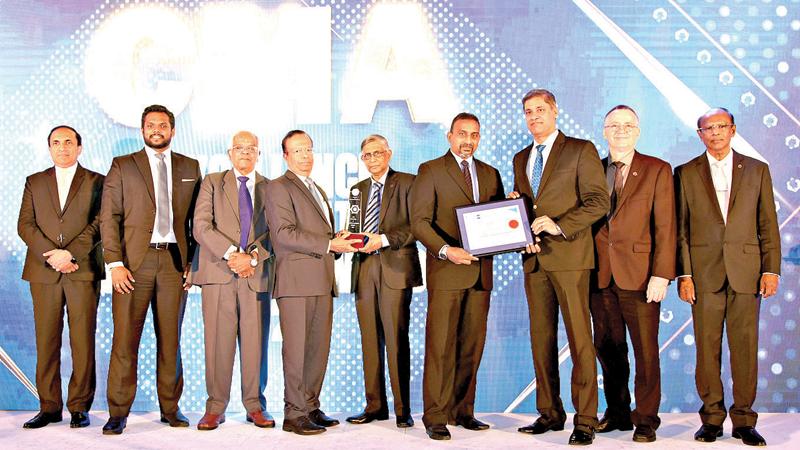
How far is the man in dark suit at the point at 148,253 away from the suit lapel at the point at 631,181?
2.63m

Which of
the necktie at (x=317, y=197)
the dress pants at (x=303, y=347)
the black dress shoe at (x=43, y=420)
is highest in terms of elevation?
the necktie at (x=317, y=197)

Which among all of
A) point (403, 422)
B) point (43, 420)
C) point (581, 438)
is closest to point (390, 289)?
point (403, 422)

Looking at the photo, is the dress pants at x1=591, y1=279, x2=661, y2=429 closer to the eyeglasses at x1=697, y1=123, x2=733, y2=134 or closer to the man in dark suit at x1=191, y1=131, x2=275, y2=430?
the eyeglasses at x1=697, y1=123, x2=733, y2=134

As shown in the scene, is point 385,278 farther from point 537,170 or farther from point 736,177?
point 736,177

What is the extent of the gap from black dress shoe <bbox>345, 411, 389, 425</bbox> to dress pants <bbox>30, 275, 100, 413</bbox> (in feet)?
5.61

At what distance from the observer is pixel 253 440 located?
4672 mm

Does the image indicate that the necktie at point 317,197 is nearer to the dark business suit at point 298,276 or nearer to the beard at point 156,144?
the dark business suit at point 298,276

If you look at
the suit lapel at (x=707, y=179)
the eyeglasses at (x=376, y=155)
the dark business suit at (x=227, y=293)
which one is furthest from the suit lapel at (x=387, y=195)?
the suit lapel at (x=707, y=179)

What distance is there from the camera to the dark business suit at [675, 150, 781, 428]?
4633mm

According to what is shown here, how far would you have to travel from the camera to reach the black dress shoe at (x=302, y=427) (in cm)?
481

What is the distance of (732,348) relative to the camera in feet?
15.4

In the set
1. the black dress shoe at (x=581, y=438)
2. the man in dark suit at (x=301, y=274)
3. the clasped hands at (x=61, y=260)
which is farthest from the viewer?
the clasped hands at (x=61, y=260)

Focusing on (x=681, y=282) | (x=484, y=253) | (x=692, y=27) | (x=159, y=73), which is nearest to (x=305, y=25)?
(x=159, y=73)

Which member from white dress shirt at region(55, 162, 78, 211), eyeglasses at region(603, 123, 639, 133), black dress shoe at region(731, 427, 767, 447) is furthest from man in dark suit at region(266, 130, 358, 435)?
black dress shoe at region(731, 427, 767, 447)
